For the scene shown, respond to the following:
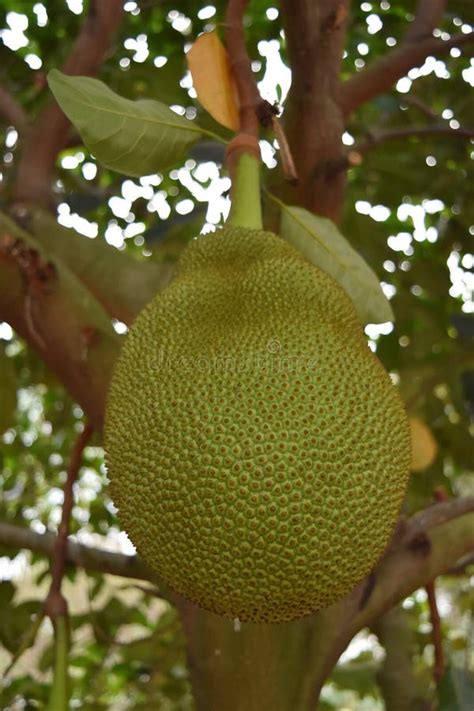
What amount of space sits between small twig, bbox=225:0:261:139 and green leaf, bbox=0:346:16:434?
1.66 feet

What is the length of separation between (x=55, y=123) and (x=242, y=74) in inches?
18.6

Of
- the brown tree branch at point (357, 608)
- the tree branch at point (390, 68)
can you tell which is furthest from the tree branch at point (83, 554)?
the tree branch at point (390, 68)

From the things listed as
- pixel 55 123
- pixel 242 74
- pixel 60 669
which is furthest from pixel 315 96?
pixel 60 669

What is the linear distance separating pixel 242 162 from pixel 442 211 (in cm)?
136

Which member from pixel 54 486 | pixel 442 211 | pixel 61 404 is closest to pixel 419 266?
pixel 442 211

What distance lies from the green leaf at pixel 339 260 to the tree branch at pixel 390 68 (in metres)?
0.33

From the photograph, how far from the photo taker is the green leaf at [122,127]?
28.0 inches

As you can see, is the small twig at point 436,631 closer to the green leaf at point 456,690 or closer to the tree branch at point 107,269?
the green leaf at point 456,690

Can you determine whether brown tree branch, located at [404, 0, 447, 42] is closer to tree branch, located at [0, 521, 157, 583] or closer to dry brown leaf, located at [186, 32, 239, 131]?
dry brown leaf, located at [186, 32, 239, 131]

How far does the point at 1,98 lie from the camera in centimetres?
138

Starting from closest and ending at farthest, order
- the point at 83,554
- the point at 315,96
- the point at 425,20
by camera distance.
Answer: the point at 315,96 < the point at 83,554 < the point at 425,20

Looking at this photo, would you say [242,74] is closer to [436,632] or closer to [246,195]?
[246,195]

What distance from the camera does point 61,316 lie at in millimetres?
889

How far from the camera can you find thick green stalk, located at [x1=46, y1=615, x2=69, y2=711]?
76 cm
